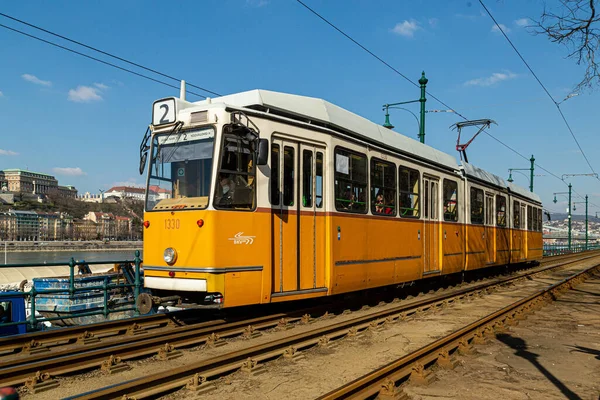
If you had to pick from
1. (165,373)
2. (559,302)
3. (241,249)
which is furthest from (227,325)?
(559,302)

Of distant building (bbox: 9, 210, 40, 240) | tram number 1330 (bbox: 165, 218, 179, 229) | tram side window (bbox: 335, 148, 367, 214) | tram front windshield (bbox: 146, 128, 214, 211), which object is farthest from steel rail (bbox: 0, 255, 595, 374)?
distant building (bbox: 9, 210, 40, 240)

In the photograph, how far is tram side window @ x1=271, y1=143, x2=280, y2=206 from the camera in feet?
26.4

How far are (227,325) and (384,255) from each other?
3987 mm

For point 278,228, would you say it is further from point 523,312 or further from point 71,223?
point 71,223

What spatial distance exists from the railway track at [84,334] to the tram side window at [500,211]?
13.3 m

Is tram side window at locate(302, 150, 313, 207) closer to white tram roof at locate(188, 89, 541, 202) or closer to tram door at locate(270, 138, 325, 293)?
tram door at locate(270, 138, 325, 293)

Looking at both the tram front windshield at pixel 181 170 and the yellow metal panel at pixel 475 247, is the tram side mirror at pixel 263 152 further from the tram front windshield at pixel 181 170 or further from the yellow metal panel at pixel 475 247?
the yellow metal panel at pixel 475 247

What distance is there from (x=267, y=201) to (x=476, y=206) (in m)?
10.4

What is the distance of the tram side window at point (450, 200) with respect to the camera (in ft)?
45.4

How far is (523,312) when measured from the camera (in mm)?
10375

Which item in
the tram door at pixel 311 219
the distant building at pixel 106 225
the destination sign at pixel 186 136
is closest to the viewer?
the destination sign at pixel 186 136

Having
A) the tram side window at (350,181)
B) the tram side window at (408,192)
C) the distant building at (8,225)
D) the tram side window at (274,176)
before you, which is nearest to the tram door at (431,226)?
the tram side window at (408,192)

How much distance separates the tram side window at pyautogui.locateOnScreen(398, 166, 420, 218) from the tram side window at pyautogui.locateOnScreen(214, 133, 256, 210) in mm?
4676

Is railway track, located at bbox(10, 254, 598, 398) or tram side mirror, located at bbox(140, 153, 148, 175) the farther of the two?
tram side mirror, located at bbox(140, 153, 148, 175)
